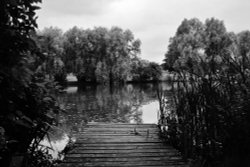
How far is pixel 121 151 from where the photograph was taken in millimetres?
4617

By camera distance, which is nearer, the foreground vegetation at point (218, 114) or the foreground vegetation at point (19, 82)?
the foreground vegetation at point (19, 82)

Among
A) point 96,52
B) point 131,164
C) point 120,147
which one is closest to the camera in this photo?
point 131,164

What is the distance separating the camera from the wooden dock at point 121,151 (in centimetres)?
396

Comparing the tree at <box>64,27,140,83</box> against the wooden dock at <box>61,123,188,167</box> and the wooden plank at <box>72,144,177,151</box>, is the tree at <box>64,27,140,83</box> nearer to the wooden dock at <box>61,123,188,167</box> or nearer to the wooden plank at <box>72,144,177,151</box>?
the wooden dock at <box>61,123,188,167</box>

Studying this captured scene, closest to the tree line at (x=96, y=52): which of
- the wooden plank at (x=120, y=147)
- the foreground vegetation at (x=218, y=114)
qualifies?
the wooden plank at (x=120, y=147)

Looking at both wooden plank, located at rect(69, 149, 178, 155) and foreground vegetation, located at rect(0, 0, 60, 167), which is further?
wooden plank, located at rect(69, 149, 178, 155)

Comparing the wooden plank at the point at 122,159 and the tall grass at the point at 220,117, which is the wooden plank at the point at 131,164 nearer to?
the wooden plank at the point at 122,159

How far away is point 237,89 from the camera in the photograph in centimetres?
351

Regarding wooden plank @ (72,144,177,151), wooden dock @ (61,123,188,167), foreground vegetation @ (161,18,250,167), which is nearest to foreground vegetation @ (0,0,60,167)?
wooden dock @ (61,123,188,167)

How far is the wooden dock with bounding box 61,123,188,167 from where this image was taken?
3963 millimetres

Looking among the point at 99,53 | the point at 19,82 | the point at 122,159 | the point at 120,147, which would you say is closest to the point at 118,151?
the point at 120,147

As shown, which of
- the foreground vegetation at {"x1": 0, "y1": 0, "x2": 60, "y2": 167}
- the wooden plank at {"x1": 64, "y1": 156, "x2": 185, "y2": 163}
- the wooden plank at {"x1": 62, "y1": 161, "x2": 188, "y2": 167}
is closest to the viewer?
the foreground vegetation at {"x1": 0, "y1": 0, "x2": 60, "y2": 167}

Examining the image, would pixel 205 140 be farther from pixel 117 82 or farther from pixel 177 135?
pixel 117 82

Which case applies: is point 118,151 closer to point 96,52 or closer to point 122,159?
point 122,159
